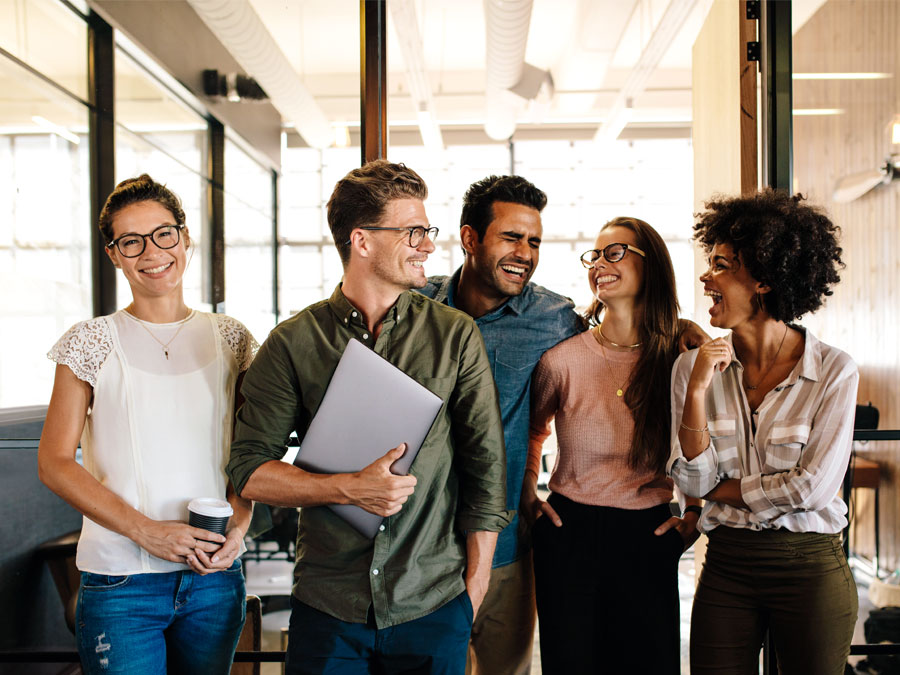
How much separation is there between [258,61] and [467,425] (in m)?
2.04

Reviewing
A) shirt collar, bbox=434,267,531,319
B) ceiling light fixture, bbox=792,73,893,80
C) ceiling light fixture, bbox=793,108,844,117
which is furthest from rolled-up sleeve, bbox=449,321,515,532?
ceiling light fixture, bbox=793,108,844,117

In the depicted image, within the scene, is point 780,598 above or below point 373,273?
below

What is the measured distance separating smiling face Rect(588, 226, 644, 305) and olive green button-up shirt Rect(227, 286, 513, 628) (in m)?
0.53

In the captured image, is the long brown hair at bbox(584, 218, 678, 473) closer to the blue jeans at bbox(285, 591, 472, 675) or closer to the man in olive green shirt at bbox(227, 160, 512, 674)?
the man in olive green shirt at bbox(227, 160, 512, 674)

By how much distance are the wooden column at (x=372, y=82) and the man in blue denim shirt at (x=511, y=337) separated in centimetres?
58

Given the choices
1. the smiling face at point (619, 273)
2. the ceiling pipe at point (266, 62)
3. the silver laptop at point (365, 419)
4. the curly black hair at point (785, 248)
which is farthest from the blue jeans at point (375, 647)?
the ceiling pipe at point (266, 62)

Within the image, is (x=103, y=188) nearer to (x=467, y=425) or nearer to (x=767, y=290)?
(x=467, y=425)

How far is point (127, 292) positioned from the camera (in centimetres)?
352

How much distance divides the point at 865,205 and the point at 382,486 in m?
4.12

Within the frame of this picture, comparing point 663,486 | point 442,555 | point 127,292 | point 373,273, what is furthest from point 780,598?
point 127,292

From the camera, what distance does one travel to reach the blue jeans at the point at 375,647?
1370 mm

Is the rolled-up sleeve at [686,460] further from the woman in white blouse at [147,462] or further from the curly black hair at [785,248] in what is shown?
the woman in white blouse at [147,462]

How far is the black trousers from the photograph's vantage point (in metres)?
1.65

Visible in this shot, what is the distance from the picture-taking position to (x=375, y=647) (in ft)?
4.51
